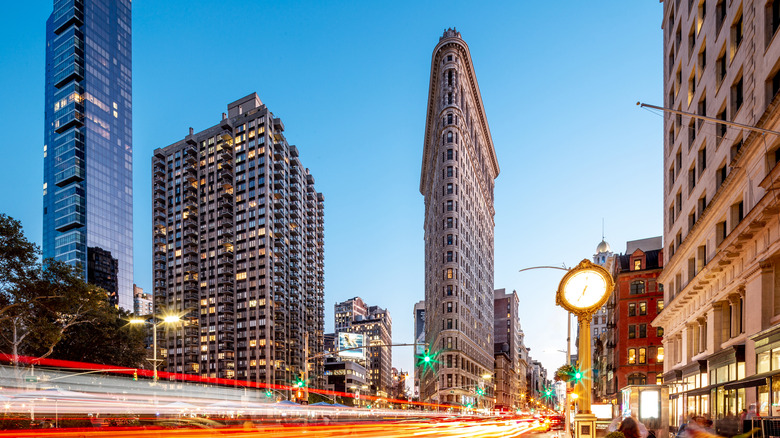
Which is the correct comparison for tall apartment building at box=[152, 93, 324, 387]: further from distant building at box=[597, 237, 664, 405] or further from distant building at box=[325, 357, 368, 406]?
distant building at box=[597, 237, 664, 405]

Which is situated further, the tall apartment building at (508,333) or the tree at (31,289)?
the tall apartment building at (508,333)

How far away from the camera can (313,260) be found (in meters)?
170

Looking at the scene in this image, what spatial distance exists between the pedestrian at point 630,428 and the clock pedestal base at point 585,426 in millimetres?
1086

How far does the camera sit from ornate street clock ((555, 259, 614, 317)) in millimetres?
6258

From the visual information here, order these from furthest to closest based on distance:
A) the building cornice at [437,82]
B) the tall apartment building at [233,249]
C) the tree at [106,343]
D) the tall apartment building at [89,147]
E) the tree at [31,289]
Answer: the tall apartment building at [89,147] < the tall apartment building at [233,249] < the building cornice at [437,82] < the tree at [106,343] < the tree at [31,289]

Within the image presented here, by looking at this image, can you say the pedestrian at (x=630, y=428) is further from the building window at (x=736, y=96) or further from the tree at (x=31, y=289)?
the tree at (x=31, y=289)

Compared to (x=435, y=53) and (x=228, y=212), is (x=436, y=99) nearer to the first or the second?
(x=435, y=53)

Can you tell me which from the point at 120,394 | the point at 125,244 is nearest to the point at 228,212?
the point at 125,244

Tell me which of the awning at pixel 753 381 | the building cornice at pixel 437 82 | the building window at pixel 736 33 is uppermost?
the building cornice at pixel 437 82

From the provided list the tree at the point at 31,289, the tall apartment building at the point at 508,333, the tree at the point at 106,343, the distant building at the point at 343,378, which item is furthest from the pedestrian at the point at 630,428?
the distant building at the point at 343,378

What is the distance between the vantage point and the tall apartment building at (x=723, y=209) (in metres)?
19.4

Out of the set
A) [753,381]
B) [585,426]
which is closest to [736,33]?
[753,381]

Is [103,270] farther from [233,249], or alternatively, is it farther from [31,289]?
[31,289]

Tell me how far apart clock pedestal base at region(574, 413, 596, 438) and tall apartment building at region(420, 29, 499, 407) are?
8190 centimetres
